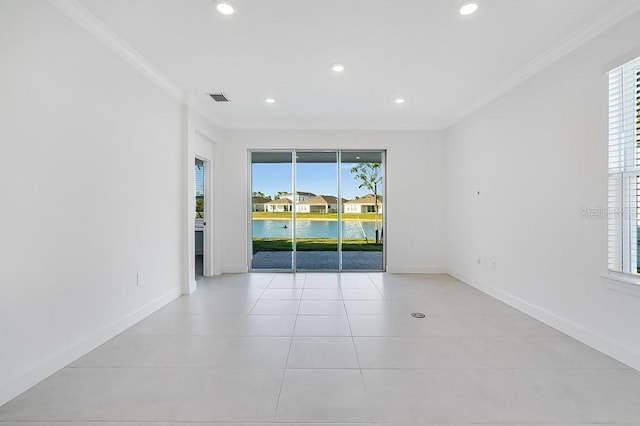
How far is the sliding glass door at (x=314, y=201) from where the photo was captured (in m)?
6.23

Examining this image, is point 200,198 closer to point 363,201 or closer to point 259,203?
point 259,203

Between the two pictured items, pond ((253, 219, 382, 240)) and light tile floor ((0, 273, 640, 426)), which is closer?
light tile floor ((0, 273, 640, 426))

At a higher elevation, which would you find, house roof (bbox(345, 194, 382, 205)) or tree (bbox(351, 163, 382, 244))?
tree (bbox(351, 163, 382, 244))

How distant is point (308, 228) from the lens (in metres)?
6.31

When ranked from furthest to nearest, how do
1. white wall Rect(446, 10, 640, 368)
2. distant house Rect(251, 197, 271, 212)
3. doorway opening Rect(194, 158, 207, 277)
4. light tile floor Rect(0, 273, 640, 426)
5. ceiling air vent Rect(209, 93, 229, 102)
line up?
distant house Rect(251, 197, 271, 212), doorway opening Rect(194, 158, 207, 277), ceiling air vent Rect(209, 93, 229, 102), white wall Rect(446, 10, 640, 368), light tile floor Rect(0, 273, 640, 426)

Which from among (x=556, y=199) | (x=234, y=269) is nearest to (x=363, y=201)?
(x=234, y=269)

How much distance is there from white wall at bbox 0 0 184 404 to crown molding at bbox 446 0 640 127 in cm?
434

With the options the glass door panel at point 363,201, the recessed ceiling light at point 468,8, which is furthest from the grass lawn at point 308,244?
the recessed ceiling light at point 468,8

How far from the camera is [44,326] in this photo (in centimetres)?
227

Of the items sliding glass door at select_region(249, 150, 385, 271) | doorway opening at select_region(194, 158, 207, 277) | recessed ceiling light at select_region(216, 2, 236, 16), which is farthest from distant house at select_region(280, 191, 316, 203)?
recessed ceiling light at select_region(216, 2, 236, 16)

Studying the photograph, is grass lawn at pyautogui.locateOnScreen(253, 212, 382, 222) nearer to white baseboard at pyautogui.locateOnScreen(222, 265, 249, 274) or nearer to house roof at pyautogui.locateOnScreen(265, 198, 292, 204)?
house roof at pyautogui.locateOnScreen(265, 198, 292, 204)

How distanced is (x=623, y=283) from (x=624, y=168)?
3.08 ft

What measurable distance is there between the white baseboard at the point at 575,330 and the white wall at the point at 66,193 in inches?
173

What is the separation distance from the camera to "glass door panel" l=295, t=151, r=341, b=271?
6.25m
